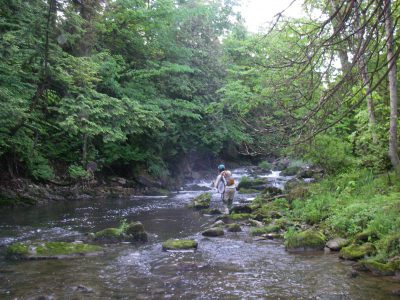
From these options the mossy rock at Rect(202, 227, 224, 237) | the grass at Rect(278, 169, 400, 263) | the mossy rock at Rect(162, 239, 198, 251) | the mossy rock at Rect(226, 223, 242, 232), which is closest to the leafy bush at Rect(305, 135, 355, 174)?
the grass at Rect(278, 169, 400, 263)

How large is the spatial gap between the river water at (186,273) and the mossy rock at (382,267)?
0.66ft

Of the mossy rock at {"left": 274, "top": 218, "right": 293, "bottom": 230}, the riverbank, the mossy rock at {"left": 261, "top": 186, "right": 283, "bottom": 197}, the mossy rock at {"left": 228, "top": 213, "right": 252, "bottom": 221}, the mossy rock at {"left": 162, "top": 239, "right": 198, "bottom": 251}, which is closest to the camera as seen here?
the riverbank

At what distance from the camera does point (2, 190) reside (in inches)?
634

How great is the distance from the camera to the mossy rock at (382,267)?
6.68 meters

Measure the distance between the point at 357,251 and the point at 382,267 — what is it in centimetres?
113

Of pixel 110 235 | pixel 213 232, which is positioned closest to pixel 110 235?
pixel 110 235

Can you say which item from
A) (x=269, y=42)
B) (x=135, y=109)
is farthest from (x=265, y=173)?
(x=135, y=109)

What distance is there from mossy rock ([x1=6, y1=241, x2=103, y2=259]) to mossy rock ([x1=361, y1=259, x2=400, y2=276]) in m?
5.68

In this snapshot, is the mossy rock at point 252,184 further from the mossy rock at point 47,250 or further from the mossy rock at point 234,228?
the mossy rock at point 47,250

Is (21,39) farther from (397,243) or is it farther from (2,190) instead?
(397,243)

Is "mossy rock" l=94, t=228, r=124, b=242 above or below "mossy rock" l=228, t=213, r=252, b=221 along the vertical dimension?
above

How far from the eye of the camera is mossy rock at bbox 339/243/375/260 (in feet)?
25.5

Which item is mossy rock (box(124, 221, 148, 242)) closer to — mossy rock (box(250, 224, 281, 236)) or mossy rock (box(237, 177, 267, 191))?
mossy rock (box(250, 224, 281, 236))

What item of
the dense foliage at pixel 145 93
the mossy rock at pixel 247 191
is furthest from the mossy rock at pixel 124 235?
the mossy rock at pixel 247 191
